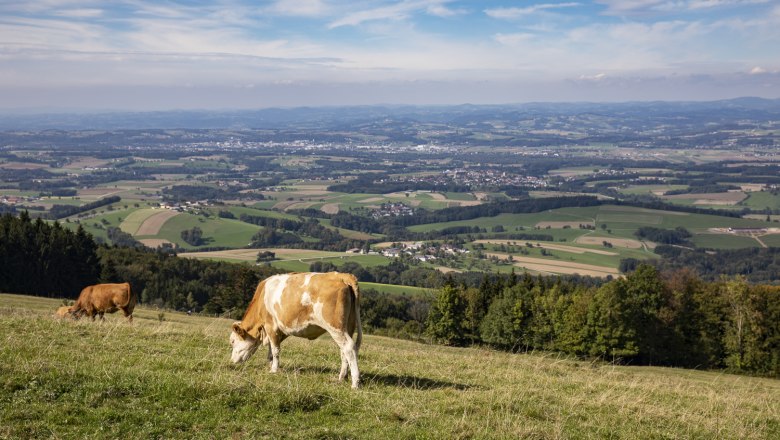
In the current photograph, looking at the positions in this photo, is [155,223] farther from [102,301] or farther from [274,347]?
[274,347]

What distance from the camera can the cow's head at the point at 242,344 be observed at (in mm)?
11961

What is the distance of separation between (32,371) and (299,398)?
4.41m

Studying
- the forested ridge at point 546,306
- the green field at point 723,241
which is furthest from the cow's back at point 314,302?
the green field at point 723,241

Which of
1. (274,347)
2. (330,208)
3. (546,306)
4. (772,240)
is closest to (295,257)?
(546,306)

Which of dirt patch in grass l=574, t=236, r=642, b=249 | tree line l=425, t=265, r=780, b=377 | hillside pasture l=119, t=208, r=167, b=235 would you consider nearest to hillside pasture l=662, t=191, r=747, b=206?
dirt patch in grass l=574, t=236, r=642, b=249

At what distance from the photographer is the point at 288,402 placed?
8.55m

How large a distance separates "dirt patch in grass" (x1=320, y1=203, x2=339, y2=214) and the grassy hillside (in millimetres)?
150722

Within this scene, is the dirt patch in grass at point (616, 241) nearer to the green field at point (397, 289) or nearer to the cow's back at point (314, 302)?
the green field at point (397, 289)

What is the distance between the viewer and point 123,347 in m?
12.0

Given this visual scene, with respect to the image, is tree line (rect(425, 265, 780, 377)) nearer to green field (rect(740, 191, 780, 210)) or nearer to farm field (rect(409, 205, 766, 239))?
farm field (rect(409, 205, 766, 239))

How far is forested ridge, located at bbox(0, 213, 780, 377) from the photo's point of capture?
43625 millimetres

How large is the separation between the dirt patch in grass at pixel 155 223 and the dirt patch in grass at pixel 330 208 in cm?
4414

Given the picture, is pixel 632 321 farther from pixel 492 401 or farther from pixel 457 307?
pixel 492 401

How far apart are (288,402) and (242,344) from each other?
389 cm
